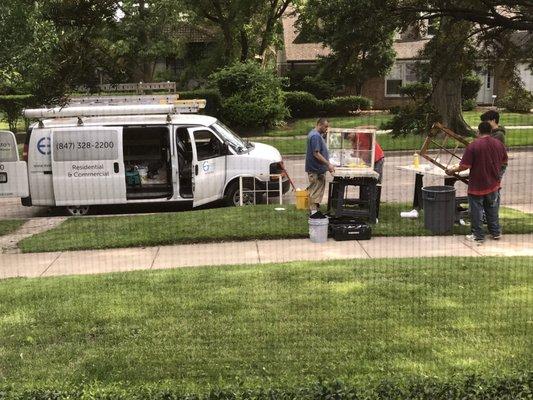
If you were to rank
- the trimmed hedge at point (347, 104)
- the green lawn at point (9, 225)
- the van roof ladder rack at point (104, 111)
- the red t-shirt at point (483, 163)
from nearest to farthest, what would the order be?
1. the red t-shirt at point (483, 163)
2. the green lawn at point (9, 225)
3. the van roof ladder rack at point (104, 111)
4. the trimmed hedge at point (347, 104)

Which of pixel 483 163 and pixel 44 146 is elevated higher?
pixel 44 146

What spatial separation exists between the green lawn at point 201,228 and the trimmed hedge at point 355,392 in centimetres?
515

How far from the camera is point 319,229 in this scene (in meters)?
8.53

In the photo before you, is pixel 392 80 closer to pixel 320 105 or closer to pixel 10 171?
pixel 320 105

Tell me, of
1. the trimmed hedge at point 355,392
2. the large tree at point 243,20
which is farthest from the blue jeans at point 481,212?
the large tree at point 243,20

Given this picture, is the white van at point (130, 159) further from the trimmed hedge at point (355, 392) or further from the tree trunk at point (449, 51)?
the trimmed hedge at point (355, 392)

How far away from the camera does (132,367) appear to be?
14.2 feet

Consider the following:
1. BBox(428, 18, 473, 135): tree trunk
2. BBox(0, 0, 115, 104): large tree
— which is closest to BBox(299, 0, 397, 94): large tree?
BBox(428, 18, 473, 135): tree trunk

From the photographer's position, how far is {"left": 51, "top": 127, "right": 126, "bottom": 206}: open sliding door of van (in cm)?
1080

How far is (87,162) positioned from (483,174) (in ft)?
21.6

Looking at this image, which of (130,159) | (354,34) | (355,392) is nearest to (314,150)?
(130,159)

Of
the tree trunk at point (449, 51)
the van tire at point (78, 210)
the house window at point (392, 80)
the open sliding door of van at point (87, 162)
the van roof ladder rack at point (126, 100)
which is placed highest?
the house window at point (392, 80)

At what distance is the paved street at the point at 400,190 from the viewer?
1190 centimetres

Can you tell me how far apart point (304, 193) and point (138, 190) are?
3118mm
